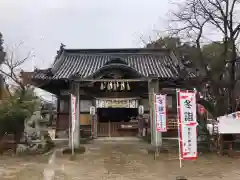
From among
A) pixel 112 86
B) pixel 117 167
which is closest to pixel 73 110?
pixel 117 167

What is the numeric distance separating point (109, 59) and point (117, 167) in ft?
34.9

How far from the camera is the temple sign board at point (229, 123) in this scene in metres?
13.5

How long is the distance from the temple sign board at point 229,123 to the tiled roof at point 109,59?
5.93 metres

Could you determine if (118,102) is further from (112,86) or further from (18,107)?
(18,107)

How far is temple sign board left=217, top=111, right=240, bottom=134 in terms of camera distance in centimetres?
1346

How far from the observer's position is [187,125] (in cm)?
1075

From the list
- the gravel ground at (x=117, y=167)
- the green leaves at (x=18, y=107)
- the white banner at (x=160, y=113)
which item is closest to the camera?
the gravel ground at (x=117, y=167)

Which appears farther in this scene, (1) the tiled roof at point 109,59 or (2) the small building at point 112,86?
(1) the tiled roof at point 109,59

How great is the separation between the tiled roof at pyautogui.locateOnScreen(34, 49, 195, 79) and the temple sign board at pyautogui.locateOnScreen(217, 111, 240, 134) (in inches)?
234

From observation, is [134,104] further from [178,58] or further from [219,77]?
[219,77]

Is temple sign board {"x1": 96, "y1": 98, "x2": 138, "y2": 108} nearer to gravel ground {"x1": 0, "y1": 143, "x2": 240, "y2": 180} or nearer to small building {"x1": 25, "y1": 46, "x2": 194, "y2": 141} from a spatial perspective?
small building {"x1": 25, "y1": 46, "x2": 194, "y2": 141}

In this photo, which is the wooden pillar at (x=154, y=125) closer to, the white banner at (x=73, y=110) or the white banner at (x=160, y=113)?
the white banner at (x=160, y=113)

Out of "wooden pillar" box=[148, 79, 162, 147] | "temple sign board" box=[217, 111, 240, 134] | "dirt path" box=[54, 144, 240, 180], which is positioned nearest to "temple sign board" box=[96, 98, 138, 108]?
"wooden pillar" box=[148, 79, 162, 147]

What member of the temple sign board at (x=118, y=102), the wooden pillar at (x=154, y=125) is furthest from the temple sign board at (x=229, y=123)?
the temple sign board at (x=118, y=102)
